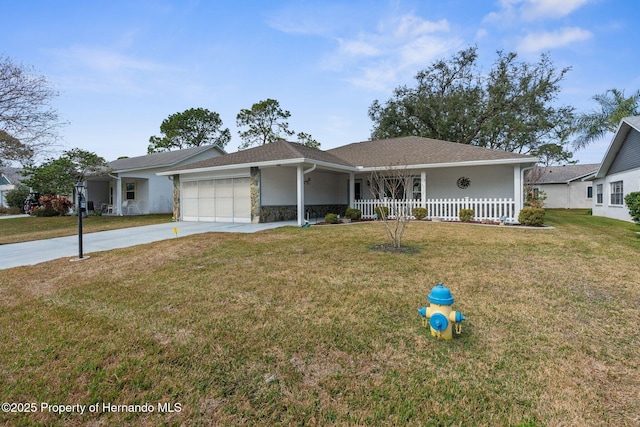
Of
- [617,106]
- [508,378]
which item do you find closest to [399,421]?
[508,378]

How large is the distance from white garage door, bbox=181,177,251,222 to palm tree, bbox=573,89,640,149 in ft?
75.6

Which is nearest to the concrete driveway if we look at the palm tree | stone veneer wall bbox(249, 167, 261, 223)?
stone veneer wall bbox(249, 167, 261, 223)

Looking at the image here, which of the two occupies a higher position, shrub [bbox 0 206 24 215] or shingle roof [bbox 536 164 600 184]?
shingle roof [bbox 536 164 600 184]

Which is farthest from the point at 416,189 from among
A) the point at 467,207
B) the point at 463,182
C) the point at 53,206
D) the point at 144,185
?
the point at 53,206

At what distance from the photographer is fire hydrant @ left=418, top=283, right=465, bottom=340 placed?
2.82 m

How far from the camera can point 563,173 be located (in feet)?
98.5

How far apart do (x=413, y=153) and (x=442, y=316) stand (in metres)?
13.1

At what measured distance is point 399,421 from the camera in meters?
1.93

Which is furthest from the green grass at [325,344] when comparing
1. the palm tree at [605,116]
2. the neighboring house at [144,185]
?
the palm tree at [605,116]

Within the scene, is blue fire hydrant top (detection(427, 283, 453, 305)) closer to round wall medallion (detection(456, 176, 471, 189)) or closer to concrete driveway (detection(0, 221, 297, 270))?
concrete driveway (detection(0, 221, 297, 270))

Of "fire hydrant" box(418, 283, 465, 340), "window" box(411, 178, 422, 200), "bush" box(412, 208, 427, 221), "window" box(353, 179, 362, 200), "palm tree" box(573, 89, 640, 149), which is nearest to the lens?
"fire hydrant" box(418, 283, 465, 340)

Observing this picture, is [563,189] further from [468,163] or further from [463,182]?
[468,163]

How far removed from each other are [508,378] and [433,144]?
15.3 m

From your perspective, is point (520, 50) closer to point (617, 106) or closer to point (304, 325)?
point (617, 106)
